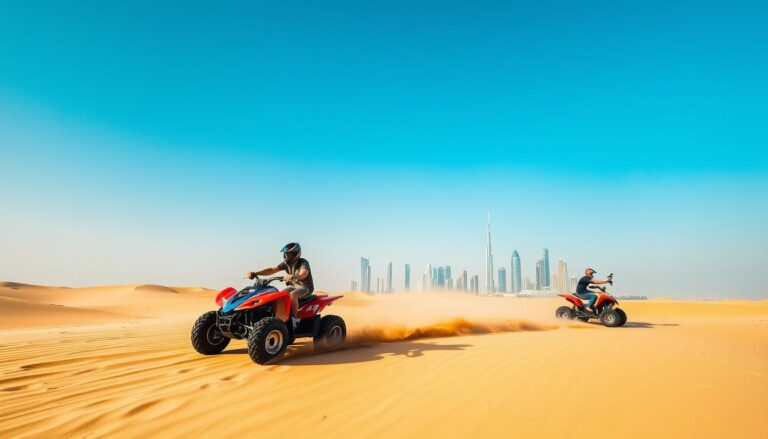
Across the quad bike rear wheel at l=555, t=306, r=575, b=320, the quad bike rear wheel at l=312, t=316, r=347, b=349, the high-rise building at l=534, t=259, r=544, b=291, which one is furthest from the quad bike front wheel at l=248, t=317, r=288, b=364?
the high-rise building at l=534, t=259, r=544, b=291

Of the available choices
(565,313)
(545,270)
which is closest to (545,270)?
(545,270)

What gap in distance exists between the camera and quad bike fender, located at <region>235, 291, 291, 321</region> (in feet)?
18.8

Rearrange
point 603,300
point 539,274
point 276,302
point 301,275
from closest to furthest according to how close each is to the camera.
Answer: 1. point 276,302
2. point 301,275
3. point 603,300
4. point 539,274

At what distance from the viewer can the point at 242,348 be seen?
7.17 m

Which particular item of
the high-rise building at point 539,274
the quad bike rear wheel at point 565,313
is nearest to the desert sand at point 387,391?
the quad bike rear wheel at point 565,313

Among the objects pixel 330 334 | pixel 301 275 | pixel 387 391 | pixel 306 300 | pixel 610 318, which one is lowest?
pixel 610 318

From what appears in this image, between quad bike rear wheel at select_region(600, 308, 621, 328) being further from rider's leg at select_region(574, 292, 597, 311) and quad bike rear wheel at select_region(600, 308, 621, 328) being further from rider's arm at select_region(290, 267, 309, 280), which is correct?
rider's arm at select_region(290, 267, 309, 280)

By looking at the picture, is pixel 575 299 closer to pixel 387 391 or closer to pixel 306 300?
pixel 306 300

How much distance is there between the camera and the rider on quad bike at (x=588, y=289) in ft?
45.8

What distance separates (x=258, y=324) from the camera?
5.44 m

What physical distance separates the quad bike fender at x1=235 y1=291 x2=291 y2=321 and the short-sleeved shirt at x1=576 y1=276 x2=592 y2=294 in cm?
1218

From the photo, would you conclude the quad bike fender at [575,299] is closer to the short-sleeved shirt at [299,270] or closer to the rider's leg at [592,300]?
the rider's leg at [592,300]

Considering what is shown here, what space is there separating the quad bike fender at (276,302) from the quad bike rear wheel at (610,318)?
486 inches

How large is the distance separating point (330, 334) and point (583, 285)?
11.4 metres
